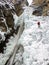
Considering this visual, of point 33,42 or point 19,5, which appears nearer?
point 33,42

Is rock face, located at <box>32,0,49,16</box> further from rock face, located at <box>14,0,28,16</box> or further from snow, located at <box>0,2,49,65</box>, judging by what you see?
rock face, located at <box>14,0,28,16</box>

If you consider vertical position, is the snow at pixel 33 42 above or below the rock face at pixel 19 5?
below

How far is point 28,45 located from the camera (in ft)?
43.0

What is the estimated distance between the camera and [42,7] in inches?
778

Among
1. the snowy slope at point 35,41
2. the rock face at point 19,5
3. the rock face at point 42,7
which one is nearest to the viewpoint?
the snowy slope at point 35,41

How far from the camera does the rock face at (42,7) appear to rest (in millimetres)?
18438

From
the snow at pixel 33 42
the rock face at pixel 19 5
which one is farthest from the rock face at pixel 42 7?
the rock face at pixel 19 5

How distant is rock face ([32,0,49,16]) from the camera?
60.5 ft

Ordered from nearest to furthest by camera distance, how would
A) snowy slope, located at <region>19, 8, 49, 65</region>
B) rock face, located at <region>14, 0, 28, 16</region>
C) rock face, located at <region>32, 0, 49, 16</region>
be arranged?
snowy slope, located at <region>19, 8, 49, 65</region> → rock face, located at <region>32, 0, 49, 16</region> → rock face, located at <region>14, 0, 28, 16</region>

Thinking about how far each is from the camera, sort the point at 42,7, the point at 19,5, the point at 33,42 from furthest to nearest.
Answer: the point at 19,5, the point at 42,7, the point at 33,42

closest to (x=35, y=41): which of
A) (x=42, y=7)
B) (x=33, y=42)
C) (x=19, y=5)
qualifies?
(x=33, y=42)

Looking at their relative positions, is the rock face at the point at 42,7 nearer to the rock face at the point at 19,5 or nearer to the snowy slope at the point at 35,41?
the snowy slope at the point at 35,41

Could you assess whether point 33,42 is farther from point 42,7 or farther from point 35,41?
point 42,7

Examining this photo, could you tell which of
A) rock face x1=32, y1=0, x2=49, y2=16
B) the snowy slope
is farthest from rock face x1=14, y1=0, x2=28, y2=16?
the snowy slope
